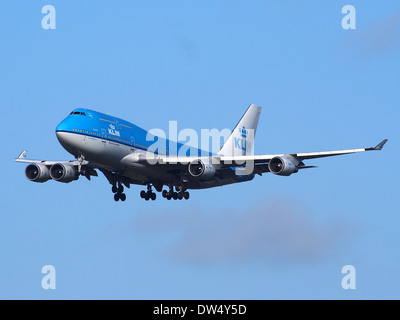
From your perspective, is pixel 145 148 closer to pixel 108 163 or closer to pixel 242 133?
pixel 108 163

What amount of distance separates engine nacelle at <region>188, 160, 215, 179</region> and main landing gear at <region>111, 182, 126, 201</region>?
808cm

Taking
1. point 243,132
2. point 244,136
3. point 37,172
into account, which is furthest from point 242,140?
point 37,172

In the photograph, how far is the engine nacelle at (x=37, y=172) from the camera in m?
79.9

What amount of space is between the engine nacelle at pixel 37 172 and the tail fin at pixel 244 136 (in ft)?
63.2

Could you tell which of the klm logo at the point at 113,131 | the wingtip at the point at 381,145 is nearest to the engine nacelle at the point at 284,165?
the wingtip at the point at 381,145

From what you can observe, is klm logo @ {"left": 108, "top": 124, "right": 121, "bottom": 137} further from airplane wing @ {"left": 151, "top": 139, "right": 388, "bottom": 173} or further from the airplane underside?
airplane wing @ {"left": 151, "top": 139, "right": 388, "bottom": 173}

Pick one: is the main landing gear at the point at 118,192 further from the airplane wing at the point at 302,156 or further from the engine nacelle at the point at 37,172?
the airplane wing at the point at 302,156

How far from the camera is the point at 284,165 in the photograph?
73125 mm

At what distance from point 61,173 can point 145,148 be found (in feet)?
26.3

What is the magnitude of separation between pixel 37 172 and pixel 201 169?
49.9ft

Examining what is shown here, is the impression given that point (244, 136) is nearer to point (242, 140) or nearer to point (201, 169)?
point (242, 140)
